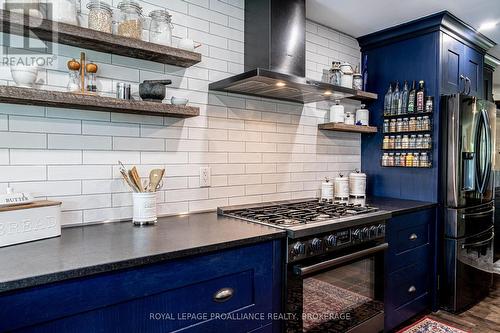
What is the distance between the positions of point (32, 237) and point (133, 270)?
1.65 feet

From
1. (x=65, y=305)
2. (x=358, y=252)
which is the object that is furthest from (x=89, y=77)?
(x=358, y=252)

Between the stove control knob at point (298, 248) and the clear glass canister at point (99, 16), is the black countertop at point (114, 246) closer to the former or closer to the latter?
the stove control knob at point (298, 248)

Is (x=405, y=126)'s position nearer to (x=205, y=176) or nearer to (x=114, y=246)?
(x=205, y=176)

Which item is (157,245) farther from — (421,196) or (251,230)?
(421,196)

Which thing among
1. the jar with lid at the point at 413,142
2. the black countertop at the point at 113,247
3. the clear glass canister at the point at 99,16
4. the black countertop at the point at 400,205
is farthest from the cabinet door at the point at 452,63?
the clear glass canister at the point at 99,16

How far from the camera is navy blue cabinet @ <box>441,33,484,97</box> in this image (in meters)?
2.78

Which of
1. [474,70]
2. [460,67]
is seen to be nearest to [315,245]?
[460,67]

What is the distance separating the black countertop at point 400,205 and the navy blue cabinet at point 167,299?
3.62 ft

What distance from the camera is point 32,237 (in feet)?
4.52

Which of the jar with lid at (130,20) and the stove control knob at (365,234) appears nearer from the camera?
the jar with lid at (130,20)

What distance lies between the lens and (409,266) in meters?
2.47

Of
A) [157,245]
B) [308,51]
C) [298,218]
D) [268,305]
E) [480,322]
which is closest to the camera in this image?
[157,245]

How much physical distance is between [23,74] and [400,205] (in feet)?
8.07

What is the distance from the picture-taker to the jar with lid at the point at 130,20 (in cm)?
172
